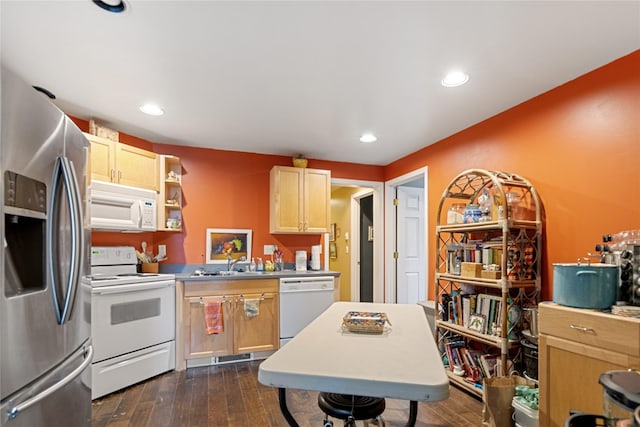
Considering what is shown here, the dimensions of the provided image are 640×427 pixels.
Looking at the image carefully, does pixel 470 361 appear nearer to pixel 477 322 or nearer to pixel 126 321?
pixel 477 322

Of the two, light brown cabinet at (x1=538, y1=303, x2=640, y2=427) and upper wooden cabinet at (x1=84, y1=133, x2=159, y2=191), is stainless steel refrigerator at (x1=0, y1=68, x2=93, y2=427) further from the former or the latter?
light brown cabinet at (x1=538, y1=303, x2=640, y2=427)

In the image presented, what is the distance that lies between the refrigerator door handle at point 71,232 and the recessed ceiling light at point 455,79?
7.14ft

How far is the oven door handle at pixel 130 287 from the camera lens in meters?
2.71

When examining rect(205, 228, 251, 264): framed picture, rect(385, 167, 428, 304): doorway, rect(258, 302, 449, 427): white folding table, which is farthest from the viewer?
rect(385, 167, 428, 304): doorway

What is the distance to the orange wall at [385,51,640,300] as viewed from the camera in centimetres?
198

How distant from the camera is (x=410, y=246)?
188 inches

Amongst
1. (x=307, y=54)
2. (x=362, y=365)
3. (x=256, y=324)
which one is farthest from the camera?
(x=256, y=324)

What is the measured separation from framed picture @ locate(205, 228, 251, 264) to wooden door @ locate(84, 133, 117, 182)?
1225 mm

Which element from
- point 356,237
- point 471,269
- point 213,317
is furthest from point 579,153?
point 356,237

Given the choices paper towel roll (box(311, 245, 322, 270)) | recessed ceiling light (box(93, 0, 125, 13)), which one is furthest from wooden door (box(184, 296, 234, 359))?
recessed ceiling light (box(93, 0, 125, 13))

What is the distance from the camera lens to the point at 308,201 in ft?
13.5

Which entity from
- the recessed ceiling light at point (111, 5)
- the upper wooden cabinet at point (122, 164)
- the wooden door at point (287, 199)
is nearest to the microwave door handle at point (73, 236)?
the recessed ceiling light at point (111, 5)

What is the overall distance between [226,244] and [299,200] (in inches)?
39.8

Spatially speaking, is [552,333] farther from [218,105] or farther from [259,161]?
[259,161]
